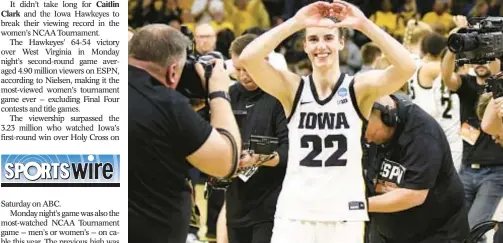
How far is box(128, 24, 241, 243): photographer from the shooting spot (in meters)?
3.88

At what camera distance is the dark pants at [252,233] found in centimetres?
563

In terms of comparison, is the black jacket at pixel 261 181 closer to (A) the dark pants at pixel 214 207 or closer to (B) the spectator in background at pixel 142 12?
(A) the dark pants at pixel 214 207

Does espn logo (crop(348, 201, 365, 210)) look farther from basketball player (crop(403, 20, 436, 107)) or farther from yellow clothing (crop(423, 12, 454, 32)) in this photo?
yellow clothing (crop(423, 12, 454, 32))

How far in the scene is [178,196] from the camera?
3.99 meters

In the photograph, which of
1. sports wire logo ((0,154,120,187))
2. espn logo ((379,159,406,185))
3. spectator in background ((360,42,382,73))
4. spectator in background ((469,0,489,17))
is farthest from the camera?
spectator in background ((469,0,489,17))

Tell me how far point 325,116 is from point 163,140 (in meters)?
1.00

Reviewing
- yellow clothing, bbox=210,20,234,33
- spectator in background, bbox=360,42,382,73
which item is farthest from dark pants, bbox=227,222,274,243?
yellow clothing, bbox=210,20,234,33

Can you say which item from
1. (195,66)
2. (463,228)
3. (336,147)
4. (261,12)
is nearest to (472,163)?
(463,228)

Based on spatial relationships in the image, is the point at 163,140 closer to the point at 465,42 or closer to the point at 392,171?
the point at 465,42

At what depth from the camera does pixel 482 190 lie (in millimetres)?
6340

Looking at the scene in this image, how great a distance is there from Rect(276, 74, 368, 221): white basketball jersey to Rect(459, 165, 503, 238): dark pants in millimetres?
1670

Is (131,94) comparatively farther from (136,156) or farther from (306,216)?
(306,216)

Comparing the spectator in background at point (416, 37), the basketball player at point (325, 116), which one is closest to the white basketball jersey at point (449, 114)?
the spectator in background at point (416, 37)

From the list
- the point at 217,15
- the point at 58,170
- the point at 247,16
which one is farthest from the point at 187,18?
the point at 58,170
